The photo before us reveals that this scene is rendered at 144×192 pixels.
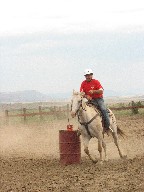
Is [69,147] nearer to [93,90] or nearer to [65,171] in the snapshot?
[65,171]

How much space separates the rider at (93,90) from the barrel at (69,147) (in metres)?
1.03

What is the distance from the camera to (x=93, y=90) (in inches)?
512

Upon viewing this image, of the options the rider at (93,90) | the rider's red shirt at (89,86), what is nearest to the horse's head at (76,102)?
the rider at (93,90)

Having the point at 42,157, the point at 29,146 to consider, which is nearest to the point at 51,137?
the point at 29,146

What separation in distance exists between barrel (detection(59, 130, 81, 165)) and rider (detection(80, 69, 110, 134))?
40.6 inches

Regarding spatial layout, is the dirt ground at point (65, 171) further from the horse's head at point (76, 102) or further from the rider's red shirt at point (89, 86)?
the rider's red shirt at point (89, 86)

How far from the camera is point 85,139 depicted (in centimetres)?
1303

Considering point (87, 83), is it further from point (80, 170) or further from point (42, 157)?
point (42, 157)

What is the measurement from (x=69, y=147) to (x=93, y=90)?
5.70 feet

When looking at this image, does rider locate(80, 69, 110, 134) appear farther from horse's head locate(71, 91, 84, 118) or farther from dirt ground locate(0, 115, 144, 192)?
dirt ground locate(0, 115, 144, 192)

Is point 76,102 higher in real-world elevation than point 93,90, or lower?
lower

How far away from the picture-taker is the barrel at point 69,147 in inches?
520

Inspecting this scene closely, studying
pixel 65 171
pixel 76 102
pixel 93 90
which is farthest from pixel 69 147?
pixel 93 90

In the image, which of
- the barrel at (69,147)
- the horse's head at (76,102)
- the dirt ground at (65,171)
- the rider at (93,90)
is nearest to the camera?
the dirt ground at (65,171)
